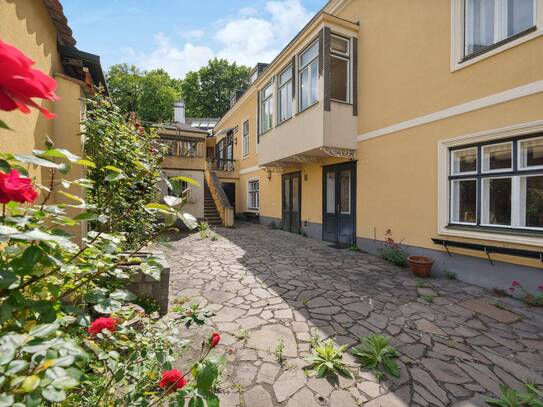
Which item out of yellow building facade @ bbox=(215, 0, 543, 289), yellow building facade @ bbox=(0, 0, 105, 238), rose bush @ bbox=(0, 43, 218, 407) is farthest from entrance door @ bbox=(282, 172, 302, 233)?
rose bush @ bbox=(0, 43, 218, 407)

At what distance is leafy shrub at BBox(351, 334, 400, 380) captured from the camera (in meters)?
2.82

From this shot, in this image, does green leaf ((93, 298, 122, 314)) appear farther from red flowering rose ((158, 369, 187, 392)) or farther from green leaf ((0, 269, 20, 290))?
red flowering rose ((158, 369, 187, 392))

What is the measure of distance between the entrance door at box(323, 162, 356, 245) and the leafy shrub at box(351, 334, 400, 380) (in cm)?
575

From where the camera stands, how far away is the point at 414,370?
9.32ft

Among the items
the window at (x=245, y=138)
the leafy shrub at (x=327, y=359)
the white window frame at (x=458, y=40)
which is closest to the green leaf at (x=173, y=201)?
the leafy shrub at (x=327, y=359)

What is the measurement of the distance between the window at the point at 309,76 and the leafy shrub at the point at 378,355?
701cm

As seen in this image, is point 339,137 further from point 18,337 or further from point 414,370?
point 18,337

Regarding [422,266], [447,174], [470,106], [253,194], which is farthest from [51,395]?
[253,194]

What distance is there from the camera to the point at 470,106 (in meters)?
5.51

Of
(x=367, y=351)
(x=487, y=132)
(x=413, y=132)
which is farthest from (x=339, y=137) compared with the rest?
(x=367, y=351)

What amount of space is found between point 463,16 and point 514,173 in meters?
3.50

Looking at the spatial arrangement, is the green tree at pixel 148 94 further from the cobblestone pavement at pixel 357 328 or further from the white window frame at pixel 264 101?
the cobblestone pavement at pixel 357 328

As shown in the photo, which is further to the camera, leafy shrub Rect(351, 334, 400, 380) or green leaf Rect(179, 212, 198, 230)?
leafy shrub Rect(351, 334, 400, 380)

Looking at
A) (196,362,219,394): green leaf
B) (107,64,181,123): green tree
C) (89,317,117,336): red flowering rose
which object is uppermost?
(107,64,181,123): green tree
